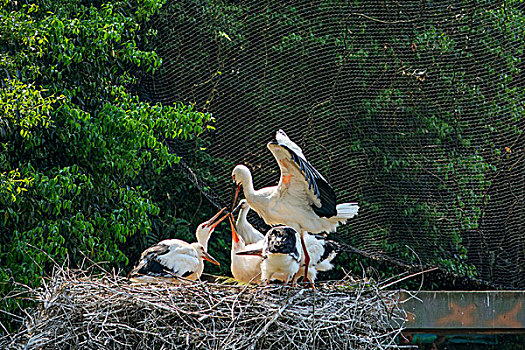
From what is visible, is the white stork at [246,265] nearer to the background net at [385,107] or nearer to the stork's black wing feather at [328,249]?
the stork's black wing feather at [328,249]

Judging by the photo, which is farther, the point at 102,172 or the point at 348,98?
the point at 348,98

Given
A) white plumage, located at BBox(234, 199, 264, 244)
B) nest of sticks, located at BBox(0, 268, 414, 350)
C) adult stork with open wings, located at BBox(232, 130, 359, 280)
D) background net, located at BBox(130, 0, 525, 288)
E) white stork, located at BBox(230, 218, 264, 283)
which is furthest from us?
background net, located at BBox(130, 0, 525, 288)

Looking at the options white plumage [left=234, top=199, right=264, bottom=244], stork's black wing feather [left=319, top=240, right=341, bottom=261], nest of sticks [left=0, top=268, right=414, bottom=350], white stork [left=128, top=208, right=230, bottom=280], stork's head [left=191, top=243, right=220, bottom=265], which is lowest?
stork's black wing feather [left=319, top=240, right=341, bottom=261]

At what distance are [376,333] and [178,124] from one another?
3.25 meters

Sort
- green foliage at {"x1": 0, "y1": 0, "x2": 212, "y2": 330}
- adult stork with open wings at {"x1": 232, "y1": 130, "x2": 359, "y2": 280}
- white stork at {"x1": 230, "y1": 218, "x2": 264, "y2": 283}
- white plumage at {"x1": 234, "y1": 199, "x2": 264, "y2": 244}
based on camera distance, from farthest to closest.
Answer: white plumage at {"x1": 234, "y1": 199, "x2": 264, "y2": 244}, green foliage at {"x1": 0, "y1": 0, "x2": 212, "y2": 330}, white stork at {"x1": 230, "y1": 218, "x2": 264, "y2": 283}, adult stork with open wings at {"x1": 232, "y1": 130, "x2": 359, "y2": 280}

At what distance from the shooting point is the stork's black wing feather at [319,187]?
523 cm

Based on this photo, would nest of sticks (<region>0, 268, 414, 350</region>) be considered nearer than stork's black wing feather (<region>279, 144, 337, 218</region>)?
Yes

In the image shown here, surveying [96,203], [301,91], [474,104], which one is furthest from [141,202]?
[474,104]

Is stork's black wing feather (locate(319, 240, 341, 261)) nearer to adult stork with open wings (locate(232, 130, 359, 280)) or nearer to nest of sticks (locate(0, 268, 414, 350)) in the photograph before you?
adult stork with open wings (locate(232, 130, 359, 280))

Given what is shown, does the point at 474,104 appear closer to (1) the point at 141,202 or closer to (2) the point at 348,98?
(2) the point at 348,98

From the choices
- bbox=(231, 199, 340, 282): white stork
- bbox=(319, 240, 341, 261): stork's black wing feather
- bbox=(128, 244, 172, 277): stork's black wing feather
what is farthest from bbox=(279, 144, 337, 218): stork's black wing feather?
bbox=(128, 244, 172, 277): stork's black wing feather

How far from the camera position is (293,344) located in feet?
13.6

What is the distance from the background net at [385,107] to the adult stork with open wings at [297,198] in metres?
2.24

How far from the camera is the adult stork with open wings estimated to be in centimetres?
534
